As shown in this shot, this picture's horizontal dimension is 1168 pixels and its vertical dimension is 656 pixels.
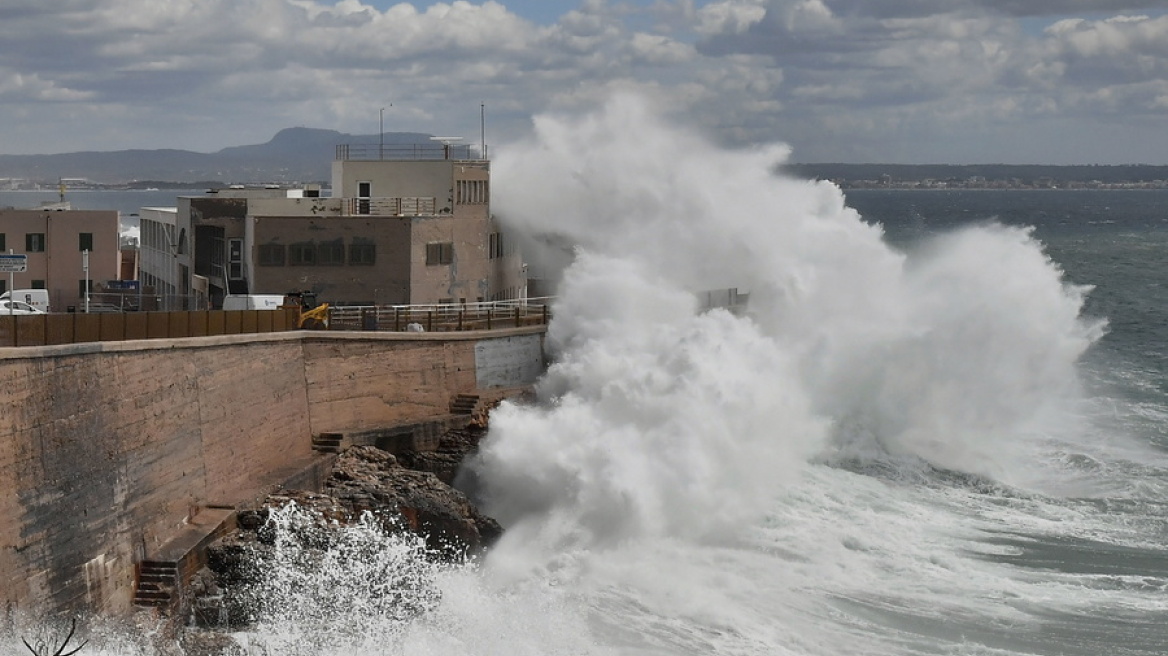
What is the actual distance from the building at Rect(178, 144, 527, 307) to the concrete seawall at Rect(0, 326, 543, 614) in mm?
3242

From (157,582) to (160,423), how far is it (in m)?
2.13

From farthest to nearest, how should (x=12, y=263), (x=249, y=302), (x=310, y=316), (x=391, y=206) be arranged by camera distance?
(x=391, y=206) → (x=249, y=302) → (x=310, y=316) → (x=12, y=263)

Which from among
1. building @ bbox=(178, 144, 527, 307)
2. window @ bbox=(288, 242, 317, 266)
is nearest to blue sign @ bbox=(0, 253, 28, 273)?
building @ bbox=(178, 144, 527, 307)

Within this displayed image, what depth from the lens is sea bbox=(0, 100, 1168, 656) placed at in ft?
70.9

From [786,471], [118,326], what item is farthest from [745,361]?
[118,326]

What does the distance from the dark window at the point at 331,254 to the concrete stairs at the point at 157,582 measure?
11.6 m

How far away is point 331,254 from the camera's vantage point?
3103 cm

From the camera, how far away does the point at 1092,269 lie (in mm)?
81250

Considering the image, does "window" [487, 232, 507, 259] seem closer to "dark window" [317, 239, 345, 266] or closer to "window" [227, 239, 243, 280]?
"dark window" [317, 239, 345, 266]

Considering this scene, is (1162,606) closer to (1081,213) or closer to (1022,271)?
(1022,271)

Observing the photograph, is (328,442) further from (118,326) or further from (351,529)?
(118,326)

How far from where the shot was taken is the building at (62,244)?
37.2m

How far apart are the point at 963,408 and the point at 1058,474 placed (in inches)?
164

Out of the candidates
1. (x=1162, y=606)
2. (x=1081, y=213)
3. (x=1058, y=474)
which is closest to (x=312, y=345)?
(x=1162, y=606)
